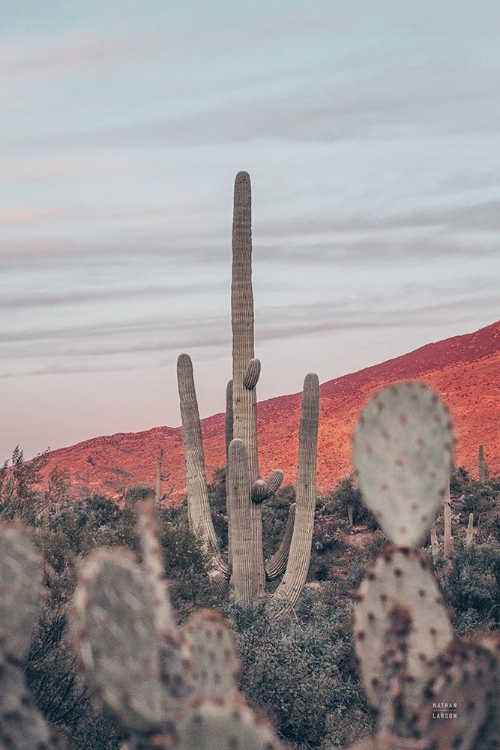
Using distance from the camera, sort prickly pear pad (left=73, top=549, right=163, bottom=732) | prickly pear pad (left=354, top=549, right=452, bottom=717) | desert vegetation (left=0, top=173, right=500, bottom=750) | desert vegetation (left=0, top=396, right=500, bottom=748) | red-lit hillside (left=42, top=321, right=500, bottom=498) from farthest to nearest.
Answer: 1. red-lit hillside (left=42, top=321, right=500, bottom=498)
2. desert vegetation (left=0, top=396, right=500, bottom=748)
3. prickly pear pad (left=354, top=549, right=452, bottom=717)
4. desert vegetation (left=0, top=173, right=500, bottom=750)
5. prickly pear pad (left=73, top=549, right=163, bottom=732)

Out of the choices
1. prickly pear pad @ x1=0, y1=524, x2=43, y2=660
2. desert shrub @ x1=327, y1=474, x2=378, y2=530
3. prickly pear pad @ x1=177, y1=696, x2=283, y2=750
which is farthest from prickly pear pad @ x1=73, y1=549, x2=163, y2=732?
desert shrub @ x1=327, y1=474, x2=378, y2=530

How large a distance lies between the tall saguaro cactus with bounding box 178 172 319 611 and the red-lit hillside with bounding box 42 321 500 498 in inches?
1068

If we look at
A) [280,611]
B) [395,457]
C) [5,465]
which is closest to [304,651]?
[280,611]

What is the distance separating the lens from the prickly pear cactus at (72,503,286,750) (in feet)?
11.5

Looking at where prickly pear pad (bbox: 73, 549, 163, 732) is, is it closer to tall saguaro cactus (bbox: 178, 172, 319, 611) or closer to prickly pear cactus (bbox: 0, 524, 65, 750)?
prickly pear cactus (bbox: 0, 524, 65, 750)

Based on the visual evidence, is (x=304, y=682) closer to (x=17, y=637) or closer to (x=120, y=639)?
(x=17, y=637)

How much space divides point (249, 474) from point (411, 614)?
13.9m

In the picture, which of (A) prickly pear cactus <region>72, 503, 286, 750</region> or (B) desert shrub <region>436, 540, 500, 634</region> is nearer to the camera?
(A) prickly pear cactus <region>72, 503, 286, 750</region>

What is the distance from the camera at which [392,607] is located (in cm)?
459

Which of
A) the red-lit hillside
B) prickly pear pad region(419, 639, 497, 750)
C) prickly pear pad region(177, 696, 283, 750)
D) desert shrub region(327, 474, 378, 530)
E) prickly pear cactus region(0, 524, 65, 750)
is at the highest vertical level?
the red-lit hillside

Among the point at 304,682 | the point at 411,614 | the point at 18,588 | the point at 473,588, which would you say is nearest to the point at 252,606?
the point at 304,682

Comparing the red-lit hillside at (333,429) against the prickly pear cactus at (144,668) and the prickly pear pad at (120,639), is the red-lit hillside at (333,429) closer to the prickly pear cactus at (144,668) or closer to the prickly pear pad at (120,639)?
the prickly pear cactus at (144,668)

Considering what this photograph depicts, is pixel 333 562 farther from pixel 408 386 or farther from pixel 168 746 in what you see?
pixel 168 746

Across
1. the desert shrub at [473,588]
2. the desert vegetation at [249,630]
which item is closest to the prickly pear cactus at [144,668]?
the desert vegetation at [249,630]
